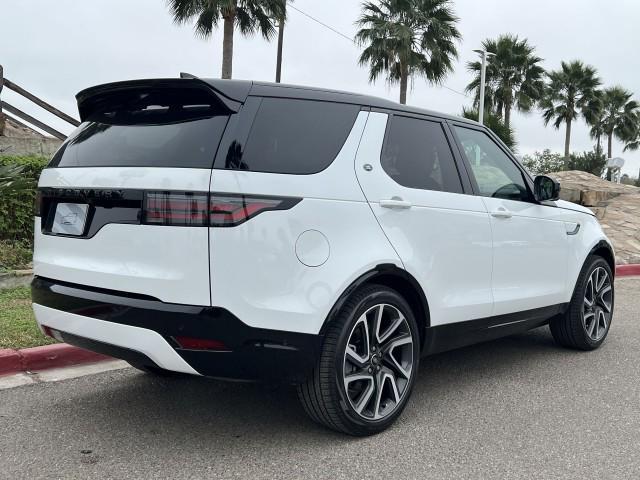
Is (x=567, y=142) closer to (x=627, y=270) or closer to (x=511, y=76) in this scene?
(x=511, y=76)

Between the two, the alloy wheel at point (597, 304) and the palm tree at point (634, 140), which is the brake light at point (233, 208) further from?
the palm tree at point (634, 140)

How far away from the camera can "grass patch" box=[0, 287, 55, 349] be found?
4.68 m

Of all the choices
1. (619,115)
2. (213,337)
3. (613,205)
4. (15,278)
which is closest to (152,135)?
(213,337)

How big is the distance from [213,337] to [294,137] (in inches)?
40.9

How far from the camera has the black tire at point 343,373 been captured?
3109 millimetres

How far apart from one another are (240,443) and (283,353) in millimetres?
699

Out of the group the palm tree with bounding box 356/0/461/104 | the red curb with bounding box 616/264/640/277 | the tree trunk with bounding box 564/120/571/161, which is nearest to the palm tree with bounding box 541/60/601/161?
the tree trunk with bounding box 564/120/571/161

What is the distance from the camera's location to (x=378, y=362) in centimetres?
345

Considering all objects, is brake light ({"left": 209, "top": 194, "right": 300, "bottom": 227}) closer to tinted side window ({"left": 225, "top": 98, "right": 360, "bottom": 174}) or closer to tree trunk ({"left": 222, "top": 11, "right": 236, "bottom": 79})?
tinted side window ({"left": 225, "top": 98, "right": 360, "bottom": 174})

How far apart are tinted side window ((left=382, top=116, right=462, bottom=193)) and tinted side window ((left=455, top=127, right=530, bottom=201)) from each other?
0.26 metres

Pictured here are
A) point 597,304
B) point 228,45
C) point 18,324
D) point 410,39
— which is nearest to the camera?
point 18,324

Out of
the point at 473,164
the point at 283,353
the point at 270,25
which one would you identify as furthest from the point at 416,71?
the point at 283,353

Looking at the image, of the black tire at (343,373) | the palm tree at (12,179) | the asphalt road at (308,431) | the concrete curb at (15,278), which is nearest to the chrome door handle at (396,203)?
the black tire at (343,373)

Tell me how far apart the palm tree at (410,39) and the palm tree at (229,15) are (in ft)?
23.7
